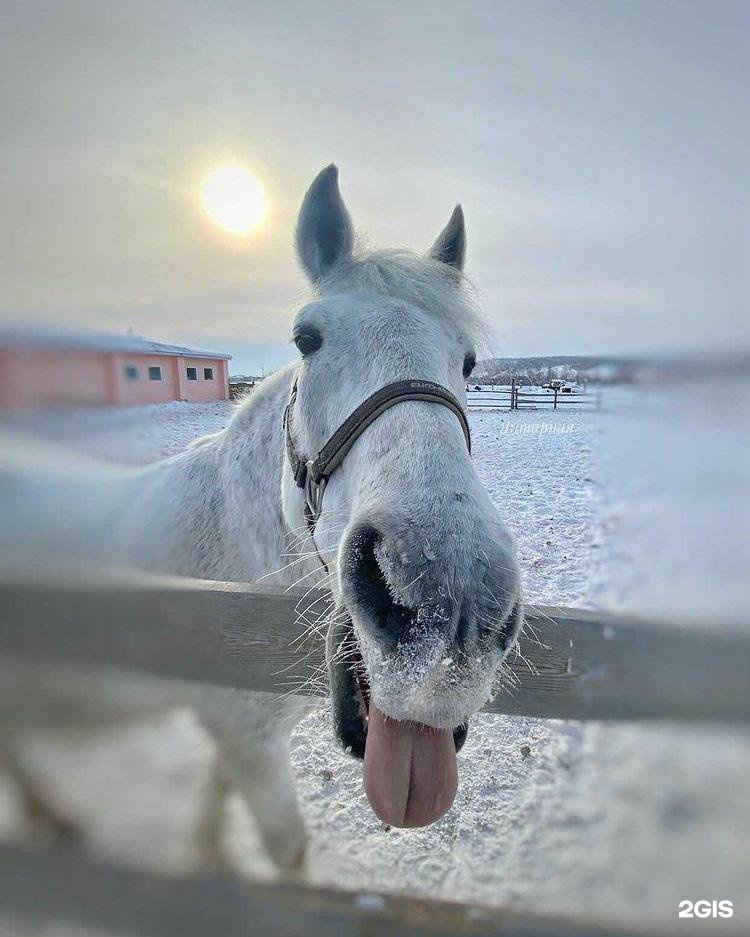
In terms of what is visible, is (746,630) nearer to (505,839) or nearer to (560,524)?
(505,839)

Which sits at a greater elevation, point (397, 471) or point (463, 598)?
point (397, 471)

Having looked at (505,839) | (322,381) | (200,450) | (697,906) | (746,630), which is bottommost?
(505,839)

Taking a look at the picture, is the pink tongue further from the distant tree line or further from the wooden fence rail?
the wooden fence rail

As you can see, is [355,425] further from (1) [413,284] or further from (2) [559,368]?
(2) [559,368]

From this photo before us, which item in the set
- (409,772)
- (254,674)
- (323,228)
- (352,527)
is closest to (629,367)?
(352,527)

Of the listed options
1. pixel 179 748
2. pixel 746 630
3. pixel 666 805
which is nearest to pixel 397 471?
pixel 746 630

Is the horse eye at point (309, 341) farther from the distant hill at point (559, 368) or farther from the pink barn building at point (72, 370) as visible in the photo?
the distant hill at point (559, 368)

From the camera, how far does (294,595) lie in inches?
48.9

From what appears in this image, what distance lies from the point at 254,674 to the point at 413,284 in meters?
1.32

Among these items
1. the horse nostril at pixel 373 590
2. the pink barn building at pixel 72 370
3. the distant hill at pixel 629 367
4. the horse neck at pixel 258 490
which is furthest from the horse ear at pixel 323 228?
the horse nostril at pixel 373 590

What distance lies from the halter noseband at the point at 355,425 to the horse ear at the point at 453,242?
0.91m

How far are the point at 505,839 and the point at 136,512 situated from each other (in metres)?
2.27

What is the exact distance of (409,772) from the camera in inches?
34.3

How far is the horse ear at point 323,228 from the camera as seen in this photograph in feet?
5.03
